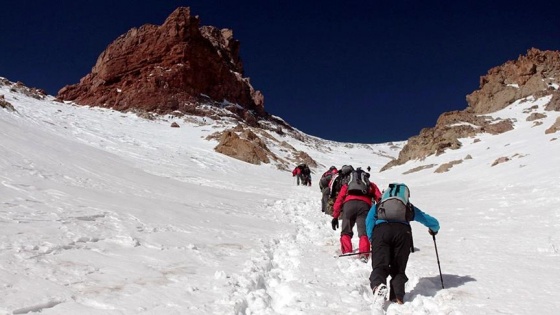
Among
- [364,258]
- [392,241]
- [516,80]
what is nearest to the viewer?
[392,241]

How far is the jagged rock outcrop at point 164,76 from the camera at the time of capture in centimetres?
9656

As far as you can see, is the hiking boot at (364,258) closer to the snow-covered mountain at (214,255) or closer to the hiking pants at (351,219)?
the snow-covered mountain at (214,255)

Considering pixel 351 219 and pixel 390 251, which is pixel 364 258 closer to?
pixel 351 219

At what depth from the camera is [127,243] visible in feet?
21.5

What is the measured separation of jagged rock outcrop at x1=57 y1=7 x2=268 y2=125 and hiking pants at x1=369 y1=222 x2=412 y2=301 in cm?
8802

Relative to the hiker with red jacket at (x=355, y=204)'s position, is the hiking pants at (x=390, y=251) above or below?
below

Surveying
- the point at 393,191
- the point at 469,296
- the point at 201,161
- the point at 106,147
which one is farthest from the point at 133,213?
the point at 201,161

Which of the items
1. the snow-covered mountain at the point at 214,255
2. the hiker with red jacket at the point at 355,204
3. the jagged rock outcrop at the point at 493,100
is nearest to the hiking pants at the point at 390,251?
the snow-covered mountain at the point at 214,255

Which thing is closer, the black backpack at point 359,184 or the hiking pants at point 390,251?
the hiking pants at point 390,251

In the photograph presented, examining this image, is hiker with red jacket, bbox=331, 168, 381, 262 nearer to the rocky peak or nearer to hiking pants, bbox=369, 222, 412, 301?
hiking pants, bbox=369, 222, 412, 301

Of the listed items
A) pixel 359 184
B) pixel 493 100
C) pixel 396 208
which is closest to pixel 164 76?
pixel 493 100

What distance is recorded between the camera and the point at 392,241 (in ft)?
17.5

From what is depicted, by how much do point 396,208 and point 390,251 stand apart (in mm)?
565

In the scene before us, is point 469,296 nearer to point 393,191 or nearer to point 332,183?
Answer: point 393,191
